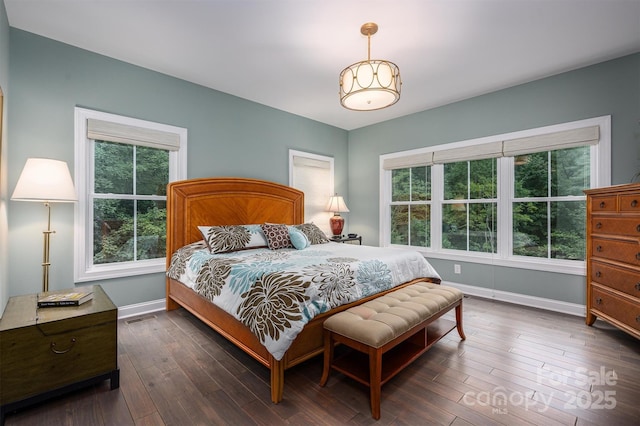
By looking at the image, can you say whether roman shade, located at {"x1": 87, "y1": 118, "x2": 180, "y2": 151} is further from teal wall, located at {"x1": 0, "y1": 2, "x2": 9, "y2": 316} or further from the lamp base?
the lamp base

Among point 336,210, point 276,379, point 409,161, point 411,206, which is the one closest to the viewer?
point 276,379

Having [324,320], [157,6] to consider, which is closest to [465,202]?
[324,320]

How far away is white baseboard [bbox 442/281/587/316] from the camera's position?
315cm

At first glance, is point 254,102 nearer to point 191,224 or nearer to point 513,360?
point 191,224

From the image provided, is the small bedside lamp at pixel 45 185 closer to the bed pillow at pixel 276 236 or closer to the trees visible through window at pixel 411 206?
the bed pillow at pixel 276 236

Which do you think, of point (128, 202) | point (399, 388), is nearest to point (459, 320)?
point (399, 388)

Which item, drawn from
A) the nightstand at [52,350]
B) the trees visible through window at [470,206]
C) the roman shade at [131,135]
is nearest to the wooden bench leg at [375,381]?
the nightstand at [52,350]

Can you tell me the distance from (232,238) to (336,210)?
214 centimetres

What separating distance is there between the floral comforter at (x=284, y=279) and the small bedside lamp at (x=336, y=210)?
1.73 meters

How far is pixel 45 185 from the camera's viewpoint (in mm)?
2240

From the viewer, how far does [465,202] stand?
406cm

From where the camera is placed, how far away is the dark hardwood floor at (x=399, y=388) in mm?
1606

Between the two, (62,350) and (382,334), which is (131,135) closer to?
(62,350)

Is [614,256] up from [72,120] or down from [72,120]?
down
